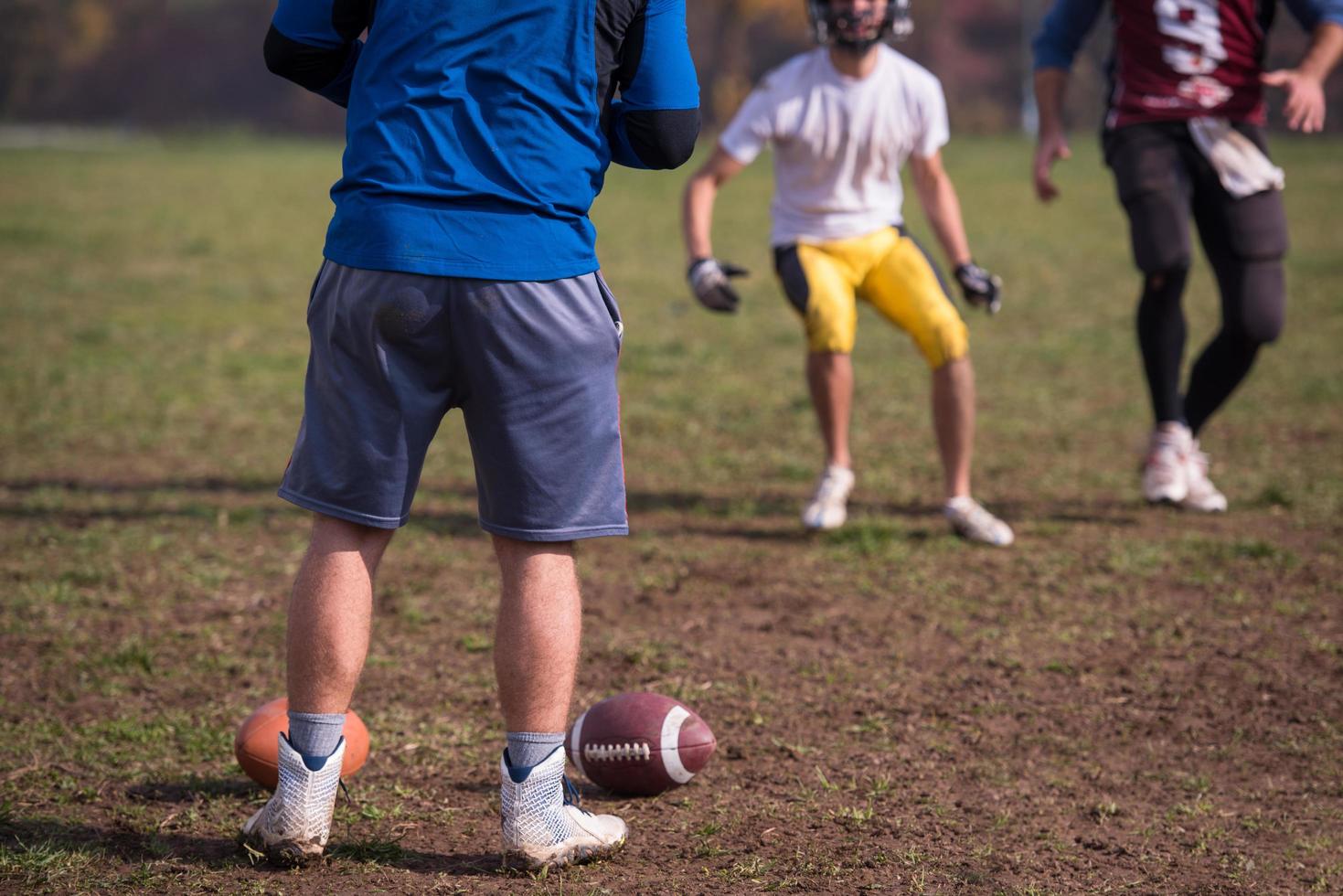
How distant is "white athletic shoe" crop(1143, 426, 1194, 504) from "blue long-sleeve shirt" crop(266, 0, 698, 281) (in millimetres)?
3839

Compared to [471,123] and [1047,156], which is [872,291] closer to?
[1047,156]

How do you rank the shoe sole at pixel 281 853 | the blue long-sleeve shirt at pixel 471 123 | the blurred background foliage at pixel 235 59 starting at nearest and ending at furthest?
the blue long-sleeve shirt at pixel 471 123
the shoe sole at pixel 281 853
the blurred background foliage at pixel 235 59

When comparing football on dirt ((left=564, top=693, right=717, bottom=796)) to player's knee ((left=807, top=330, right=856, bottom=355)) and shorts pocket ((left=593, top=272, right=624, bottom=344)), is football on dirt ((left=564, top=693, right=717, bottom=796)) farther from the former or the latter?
player's knee ((left=807, top=330, right=856, bottom=355))

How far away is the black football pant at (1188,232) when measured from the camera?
234 inches

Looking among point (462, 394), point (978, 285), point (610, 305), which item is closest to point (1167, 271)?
point (978, 285)

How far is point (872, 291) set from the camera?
19.6 ft

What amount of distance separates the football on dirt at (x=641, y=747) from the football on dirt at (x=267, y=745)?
52cm

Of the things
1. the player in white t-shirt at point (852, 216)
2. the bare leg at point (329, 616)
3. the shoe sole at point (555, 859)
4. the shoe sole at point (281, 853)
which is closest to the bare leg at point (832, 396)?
the player in white t-shirt at point (852, 216)

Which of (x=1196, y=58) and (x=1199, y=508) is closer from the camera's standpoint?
(x=1196, y=58)

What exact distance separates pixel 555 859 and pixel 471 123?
1.54 m

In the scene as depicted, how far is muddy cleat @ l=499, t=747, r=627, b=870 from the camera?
3129mm

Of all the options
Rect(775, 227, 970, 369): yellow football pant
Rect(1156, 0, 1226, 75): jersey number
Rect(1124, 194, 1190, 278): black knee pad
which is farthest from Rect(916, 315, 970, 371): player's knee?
Rect(1156, 0, 1226, 75): jersey number

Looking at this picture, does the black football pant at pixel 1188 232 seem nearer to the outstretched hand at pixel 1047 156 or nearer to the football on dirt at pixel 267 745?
the outstretched hand at pixel 1047 156

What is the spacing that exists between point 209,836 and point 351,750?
15.3 inches
